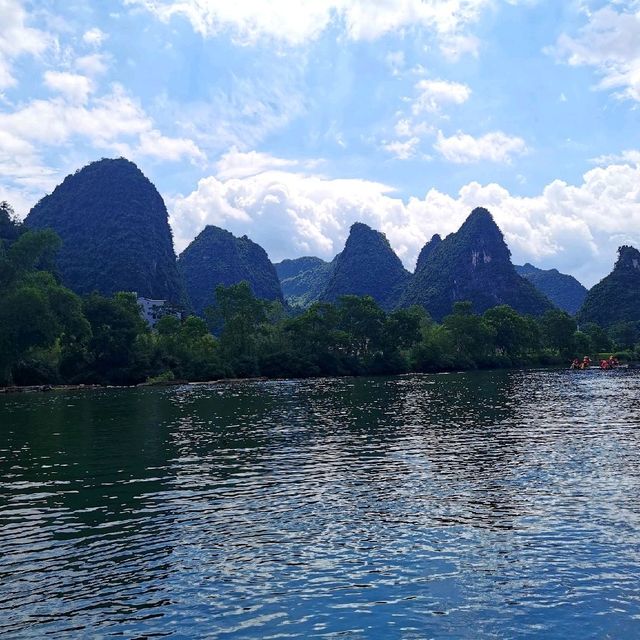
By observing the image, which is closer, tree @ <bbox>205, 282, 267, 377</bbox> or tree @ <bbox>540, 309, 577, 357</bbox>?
tree @ <bbox>205, 282, 267, 377</bbox>

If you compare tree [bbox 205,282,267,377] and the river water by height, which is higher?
tree [bbox 205,282,267,377]

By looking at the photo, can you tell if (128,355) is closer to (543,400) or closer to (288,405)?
(288,405)

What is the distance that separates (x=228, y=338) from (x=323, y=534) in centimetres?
11403

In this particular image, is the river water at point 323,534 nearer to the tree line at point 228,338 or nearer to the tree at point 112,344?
the tree line at point 228,338

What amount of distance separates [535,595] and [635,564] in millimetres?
3744

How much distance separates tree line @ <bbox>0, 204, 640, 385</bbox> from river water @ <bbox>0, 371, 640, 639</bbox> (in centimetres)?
5955

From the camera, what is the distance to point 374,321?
14888 centimetres

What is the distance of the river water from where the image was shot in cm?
1399

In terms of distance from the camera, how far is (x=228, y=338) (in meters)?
132

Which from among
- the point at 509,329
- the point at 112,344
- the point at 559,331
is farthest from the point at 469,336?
the point at 112,344

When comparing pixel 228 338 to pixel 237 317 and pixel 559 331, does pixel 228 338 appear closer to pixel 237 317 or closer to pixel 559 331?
pixel 237 317

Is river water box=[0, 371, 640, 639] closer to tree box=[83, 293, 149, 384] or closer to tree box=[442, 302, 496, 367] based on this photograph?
tree box=[83, 293, 149, 384]

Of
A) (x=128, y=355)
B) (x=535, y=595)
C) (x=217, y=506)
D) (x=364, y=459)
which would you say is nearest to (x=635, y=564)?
(x=535, y=595)

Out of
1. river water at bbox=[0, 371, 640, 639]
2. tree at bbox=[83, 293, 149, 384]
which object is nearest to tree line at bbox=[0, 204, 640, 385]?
tree at bbox=[83, 293, 149, 384]
